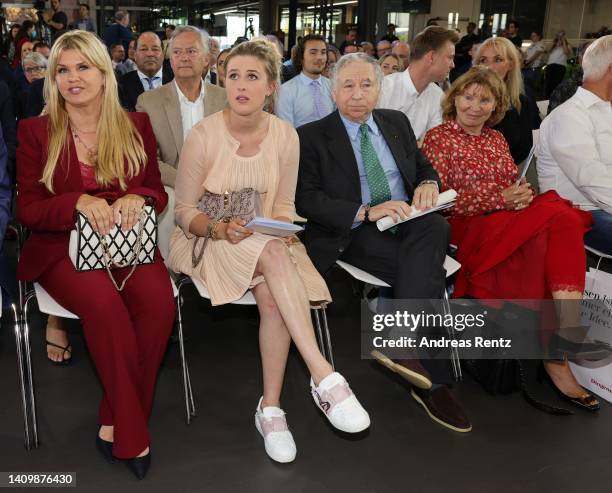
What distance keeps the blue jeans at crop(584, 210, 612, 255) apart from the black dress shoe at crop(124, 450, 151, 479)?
2.44 m

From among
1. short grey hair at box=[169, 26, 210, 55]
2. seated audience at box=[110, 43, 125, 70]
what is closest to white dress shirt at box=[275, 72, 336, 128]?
short grey hair at box=[169, 26, 210, 55]

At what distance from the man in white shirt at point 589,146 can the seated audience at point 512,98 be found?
15.7 inches

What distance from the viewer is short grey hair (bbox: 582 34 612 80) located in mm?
3422

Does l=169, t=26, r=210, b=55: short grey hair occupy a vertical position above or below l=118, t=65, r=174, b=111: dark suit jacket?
above

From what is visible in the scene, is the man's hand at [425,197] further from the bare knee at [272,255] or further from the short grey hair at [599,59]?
the short grey hair at [599,59]

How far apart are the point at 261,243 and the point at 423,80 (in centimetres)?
230

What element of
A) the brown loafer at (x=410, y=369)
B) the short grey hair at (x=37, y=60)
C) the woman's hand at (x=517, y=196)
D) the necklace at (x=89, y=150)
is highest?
the short grey hair at (x=37, y=60)

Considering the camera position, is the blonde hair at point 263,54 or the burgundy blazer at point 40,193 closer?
the burgundy blazer at point 40,193

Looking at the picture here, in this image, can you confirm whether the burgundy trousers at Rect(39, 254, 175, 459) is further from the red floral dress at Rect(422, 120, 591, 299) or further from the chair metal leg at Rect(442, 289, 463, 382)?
the red floral dress at Rect(422, 120, 591, 299)

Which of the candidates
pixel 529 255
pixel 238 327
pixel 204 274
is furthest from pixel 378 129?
pixel 238 327

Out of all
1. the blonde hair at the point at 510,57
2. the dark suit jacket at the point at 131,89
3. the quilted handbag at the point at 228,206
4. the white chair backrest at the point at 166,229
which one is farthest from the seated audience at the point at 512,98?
the dark suit jacket at the point at 131,89

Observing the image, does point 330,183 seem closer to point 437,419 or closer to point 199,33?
point 437,419

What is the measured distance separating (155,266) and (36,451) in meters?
0.85

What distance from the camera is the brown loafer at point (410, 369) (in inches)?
106
